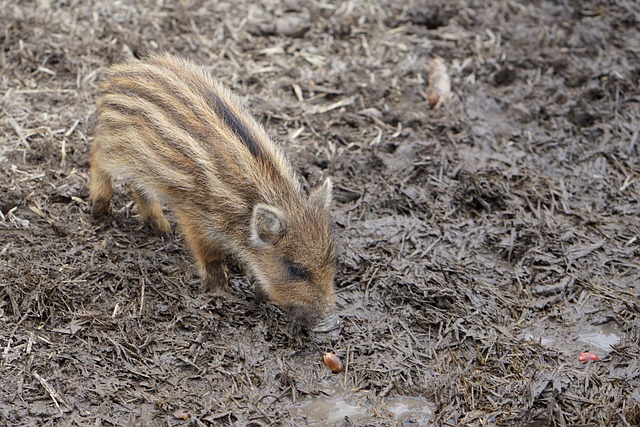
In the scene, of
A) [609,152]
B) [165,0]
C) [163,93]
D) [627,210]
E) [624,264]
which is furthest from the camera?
[165,0]

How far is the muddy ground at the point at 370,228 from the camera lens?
4.39 m

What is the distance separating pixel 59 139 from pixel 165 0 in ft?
6.71

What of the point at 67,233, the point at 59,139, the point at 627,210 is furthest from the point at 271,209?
the point at 627,210

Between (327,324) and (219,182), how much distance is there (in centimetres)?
99

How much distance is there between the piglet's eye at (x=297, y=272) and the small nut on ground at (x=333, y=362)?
0.44 metres

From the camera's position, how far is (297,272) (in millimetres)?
4742

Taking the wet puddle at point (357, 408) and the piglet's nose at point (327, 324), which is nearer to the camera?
the wet puddle at point (357, 408)

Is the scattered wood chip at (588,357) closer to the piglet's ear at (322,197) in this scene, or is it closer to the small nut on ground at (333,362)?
the small nut on ground at (333,362)

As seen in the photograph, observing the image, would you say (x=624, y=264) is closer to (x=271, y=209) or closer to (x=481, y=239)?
(x=481, y=239)

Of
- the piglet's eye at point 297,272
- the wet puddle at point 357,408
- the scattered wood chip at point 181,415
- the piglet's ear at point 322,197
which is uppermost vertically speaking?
the piglet's ear at point 322,197

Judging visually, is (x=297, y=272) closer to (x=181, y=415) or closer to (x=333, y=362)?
(x=333, y=362)

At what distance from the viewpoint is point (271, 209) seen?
15.1ft

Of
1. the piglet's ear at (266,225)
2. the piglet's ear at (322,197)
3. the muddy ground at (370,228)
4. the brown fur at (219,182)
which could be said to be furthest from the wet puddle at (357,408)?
the piglet's ear at (322,197)

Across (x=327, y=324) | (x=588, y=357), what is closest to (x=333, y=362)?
(x=327, y=324)
